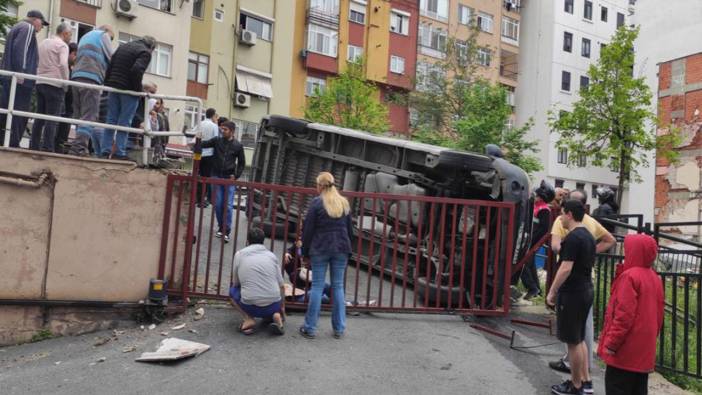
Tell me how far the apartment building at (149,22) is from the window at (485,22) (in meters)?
22.4

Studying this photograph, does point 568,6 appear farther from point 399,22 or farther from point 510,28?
point 399,22

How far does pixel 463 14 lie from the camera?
41.0 meters

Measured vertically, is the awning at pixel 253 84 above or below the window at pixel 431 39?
below

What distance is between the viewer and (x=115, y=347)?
6137mm

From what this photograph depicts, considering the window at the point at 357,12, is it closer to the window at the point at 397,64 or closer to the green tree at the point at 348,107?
the window at the point at 397,64

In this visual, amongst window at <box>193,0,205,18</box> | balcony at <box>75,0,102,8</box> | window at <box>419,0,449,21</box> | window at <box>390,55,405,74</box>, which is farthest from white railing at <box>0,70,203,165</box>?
window at <box>419,0,449,21</box>

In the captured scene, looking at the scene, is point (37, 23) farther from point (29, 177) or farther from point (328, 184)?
A: point (328, 184)

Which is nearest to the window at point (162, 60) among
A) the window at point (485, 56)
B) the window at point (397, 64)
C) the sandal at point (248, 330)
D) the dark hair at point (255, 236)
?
the window at point (397, 64)

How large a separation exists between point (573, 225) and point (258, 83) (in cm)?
2714

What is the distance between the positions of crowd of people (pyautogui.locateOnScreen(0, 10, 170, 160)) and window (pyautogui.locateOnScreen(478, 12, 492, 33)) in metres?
38.0

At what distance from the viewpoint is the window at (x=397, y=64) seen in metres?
36.4

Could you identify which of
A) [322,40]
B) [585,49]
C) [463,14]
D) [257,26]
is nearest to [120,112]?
[257,26]

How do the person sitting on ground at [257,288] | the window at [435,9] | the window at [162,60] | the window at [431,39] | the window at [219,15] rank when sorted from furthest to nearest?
the window at [435,9]
the window at [431,39]
the window at [219,15]
the window at [162,60]
the person sitting on ground at [257,288]

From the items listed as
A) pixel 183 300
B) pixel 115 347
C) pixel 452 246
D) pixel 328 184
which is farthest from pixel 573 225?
pixel 115 347
